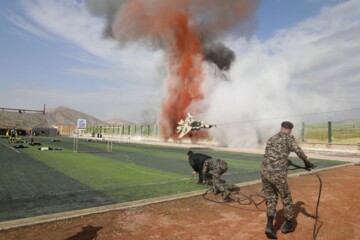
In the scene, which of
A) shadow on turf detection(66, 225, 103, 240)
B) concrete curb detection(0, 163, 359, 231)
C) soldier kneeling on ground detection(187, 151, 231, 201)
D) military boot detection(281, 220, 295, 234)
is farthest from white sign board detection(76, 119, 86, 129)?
military boot detection(281, 220, 295, 234)

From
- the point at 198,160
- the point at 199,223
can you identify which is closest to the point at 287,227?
the point at 199,223

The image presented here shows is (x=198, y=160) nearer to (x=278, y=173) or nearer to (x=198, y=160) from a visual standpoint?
(x=198, y=160)

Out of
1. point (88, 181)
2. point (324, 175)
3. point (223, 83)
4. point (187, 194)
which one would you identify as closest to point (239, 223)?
point (187, 194)

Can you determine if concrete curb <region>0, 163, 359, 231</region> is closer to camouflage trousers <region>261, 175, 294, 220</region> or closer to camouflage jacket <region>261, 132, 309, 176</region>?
camouflage trousers <region>261, 175, 294, 220</region>

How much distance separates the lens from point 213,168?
10.3m

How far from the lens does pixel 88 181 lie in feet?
40.7

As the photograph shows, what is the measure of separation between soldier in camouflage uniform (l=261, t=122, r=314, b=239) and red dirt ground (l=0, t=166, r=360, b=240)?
392mm

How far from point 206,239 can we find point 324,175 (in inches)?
471

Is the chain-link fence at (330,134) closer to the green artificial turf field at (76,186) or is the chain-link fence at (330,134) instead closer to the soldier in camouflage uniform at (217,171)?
the green artificial turf field at (76,186)

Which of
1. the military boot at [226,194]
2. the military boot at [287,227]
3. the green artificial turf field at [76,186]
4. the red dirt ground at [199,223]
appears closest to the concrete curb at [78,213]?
the red dirt ground at [199,223]

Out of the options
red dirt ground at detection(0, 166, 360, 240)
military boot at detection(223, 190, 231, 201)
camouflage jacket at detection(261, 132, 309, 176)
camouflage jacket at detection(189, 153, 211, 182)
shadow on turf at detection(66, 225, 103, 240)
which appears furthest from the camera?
camouflage jacket at detection(189, 153, 211, 182)

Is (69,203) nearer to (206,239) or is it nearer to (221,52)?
(206,239)

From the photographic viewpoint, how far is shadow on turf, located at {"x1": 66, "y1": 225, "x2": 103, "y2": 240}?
6.09 metres

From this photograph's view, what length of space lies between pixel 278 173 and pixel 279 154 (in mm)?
449
